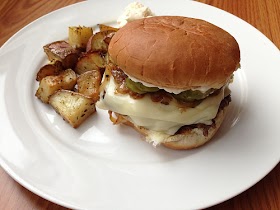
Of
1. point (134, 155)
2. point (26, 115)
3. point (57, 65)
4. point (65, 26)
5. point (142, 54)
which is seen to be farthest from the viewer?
point (65, 26)

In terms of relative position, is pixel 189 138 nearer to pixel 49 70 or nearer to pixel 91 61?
pixel 91 61

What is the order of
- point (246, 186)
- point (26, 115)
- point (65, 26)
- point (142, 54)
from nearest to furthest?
point (246, 186), point (142, 54), point (26, 115), point (65, 26)

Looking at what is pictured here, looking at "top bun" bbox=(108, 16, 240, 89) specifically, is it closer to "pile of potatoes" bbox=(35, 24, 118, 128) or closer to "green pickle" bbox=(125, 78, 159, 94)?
"green pickle" bbox=(125, 78, 159, 94)

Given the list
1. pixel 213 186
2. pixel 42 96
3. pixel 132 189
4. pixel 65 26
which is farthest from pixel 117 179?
pixel 65 26

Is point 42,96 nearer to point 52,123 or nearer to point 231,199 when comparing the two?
point 52,123

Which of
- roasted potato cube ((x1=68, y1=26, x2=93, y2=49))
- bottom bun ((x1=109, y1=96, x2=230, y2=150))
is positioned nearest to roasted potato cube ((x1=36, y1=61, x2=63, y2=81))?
roasted potato cube ((x1=68, y1=26, x2=93, y2=49))

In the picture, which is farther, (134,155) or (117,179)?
(134,155)

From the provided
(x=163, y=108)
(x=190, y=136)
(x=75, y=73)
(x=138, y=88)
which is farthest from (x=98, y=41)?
(x=190, y=136)
